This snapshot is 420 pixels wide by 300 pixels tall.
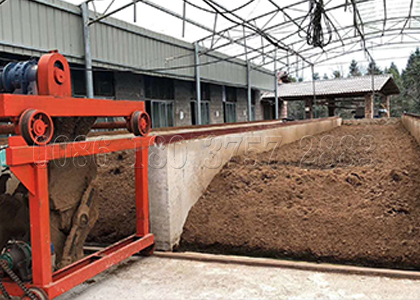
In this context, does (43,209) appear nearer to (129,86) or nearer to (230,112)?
(129,86)

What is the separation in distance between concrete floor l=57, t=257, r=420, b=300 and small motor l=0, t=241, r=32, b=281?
0.36 meters

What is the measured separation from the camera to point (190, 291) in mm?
3189

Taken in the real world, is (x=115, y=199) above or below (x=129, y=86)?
below

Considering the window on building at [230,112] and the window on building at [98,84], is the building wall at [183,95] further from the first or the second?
the window on building at [230,112]

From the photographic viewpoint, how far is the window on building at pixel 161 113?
618 inches

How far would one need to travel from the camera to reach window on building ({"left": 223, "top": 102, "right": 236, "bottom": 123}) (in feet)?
74.9

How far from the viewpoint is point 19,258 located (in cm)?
298

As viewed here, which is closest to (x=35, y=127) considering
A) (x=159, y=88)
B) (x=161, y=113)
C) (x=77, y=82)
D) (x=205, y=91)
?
A: (x=77, y=82)

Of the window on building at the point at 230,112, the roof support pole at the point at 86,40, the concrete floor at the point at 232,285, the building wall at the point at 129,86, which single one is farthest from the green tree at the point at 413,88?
the concrete floor at the point at 232,285

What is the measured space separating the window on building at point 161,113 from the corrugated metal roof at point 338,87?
16.4 meters

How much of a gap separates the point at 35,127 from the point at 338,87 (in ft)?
103

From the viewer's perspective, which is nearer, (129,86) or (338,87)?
(129,86)

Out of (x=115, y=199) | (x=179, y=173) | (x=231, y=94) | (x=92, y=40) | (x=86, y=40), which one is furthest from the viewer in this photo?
(x=231, y=94)

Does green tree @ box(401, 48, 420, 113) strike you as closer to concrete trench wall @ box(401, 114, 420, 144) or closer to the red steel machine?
concrete trench wall @ box(401, 114, 420, 144)
